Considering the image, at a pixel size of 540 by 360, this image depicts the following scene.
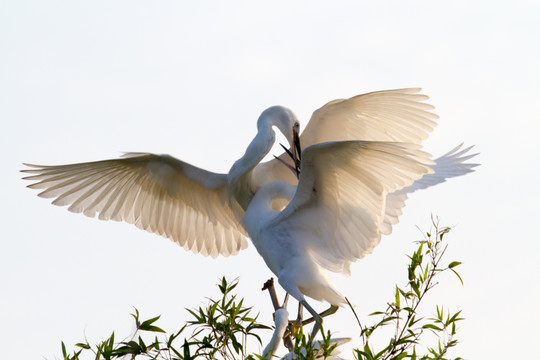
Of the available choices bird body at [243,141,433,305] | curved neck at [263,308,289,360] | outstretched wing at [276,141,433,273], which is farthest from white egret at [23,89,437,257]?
curved neck at [263,308,289,360]

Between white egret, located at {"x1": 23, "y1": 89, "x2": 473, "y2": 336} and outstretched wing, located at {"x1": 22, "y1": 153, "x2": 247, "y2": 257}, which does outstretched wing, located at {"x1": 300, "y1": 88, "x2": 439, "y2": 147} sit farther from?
outstretched wing, located at {"x1": 22, "y1": 153, "x2": 247, "y2": 257}

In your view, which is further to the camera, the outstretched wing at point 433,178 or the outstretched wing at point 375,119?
the outstretched wing at point 375,119

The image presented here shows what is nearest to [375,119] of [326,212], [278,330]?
[326,212]

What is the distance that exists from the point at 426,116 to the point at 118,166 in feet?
8.23

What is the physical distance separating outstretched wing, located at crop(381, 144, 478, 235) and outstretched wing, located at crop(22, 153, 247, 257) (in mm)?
1340

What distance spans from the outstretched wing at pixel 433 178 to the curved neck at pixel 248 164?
1.00 meters

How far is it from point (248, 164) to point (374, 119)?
111cm

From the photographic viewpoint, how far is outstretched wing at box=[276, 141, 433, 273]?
5.21m

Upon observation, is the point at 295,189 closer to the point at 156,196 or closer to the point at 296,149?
the point at 296,149

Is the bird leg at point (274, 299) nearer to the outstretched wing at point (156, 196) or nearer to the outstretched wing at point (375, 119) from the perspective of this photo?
Result: the outstretched wing at point (156, 196)

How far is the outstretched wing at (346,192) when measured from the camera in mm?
5207

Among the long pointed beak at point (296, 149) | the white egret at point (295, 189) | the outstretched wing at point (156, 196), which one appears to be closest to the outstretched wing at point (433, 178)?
the white egret at point (295, 189)

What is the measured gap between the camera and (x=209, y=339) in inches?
184

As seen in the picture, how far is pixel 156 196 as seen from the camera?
755 cm
